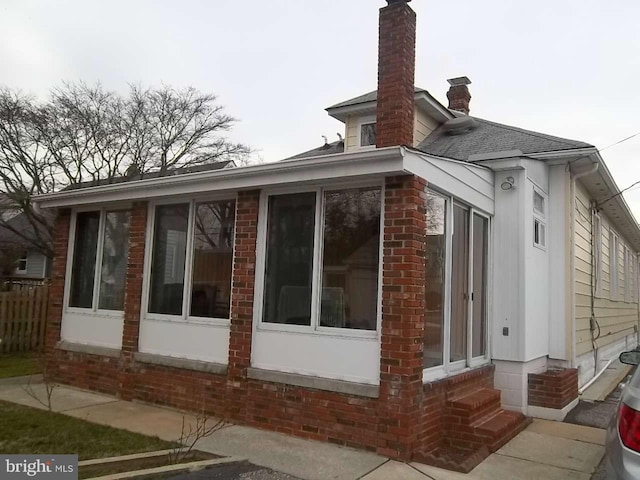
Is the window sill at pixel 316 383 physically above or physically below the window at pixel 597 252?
below

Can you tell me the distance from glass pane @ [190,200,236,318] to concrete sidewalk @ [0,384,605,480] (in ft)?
4.38

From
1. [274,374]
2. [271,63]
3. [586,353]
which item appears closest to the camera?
[274,374]

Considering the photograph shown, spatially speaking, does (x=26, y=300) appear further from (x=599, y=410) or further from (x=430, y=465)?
(x=599, y=410)

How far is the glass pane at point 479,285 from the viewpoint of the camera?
6.24 metres

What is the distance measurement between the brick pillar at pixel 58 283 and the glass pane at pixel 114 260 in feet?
2.76

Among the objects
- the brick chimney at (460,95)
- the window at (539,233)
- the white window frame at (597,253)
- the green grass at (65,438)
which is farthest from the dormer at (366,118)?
the green grass at (65,438)

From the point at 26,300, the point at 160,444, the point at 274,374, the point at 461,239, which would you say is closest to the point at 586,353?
the point at 461,239

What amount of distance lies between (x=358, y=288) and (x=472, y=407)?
1.70 meters

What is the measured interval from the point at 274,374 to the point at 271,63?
941cm

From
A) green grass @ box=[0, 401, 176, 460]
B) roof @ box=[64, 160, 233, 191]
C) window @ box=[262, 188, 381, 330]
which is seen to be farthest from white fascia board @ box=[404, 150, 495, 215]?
roof @ box=[64, 160, 233, 191]

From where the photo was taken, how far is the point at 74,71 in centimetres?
1894

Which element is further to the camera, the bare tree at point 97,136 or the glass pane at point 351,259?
the bare tree at point 97,136

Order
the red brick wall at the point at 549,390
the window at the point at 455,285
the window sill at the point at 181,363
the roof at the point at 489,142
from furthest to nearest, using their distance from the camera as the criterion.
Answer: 1. the roof at the point at 489,142
2. the red brick wall at the point at 549,390
3. the window sill at the point at 181,363
4. the window at the point at 455,285

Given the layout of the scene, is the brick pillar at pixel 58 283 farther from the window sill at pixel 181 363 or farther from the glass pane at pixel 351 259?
the glass pane at pixel 351 259
